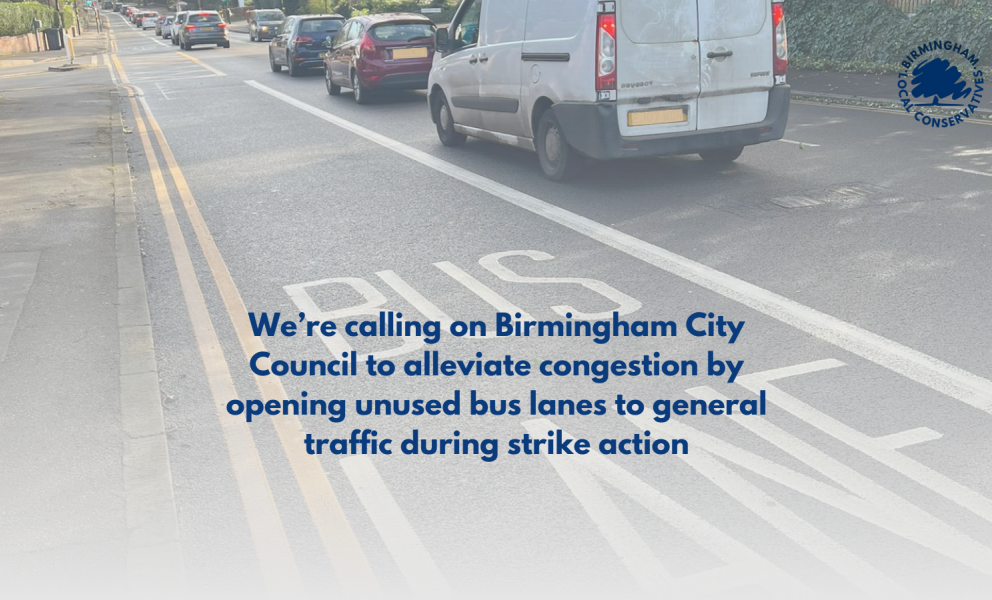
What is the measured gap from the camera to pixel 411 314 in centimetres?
606

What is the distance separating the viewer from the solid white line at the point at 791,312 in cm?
460

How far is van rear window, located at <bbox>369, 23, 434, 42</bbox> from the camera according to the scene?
18.0 m

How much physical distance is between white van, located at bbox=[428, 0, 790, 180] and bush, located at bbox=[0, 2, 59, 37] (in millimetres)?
39944

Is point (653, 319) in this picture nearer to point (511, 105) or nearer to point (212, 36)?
point (511, 105)

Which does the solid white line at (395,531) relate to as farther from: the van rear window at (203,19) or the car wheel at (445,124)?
the van rear window at (203,19)

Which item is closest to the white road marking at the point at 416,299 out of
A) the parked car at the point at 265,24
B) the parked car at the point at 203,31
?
the parked car at the point at 203,31

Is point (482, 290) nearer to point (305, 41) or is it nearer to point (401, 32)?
point (401, 32)

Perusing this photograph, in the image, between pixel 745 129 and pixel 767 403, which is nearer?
pixel 767 403

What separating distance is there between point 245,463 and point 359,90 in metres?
14.6

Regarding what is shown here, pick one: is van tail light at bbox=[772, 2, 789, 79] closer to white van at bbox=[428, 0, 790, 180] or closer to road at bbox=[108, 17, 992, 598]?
white van at bbox=[428, 0, 790, 180]

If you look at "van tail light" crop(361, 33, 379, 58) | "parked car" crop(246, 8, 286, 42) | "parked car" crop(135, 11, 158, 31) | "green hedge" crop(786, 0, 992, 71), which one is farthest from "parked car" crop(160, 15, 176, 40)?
"green hedge" crop(786, 0, 992, 71)

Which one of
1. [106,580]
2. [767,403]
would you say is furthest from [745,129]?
[106,580]

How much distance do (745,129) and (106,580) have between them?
7.52 metres

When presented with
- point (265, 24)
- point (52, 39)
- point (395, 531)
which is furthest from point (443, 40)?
point (52, 39)
